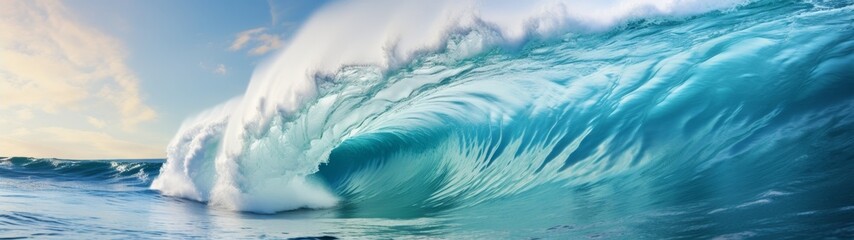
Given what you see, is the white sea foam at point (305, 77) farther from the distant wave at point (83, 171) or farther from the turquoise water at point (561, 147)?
the distant wave at point (83, 171)

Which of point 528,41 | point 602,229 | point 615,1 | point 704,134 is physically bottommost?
point 602,229

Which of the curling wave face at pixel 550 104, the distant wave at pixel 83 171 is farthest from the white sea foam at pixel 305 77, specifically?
the distant wave at pixel 83 171

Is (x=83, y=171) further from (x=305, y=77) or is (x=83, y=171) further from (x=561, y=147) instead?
(x=561, y=147)

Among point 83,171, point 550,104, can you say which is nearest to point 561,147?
point 550,104

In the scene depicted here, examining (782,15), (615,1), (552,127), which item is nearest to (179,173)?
(552,127)

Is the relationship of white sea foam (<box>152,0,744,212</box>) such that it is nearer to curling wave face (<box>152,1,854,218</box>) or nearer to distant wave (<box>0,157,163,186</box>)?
curling wave face (<box>152,1,854,218</box>)

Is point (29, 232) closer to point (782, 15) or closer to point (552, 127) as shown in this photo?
point (552, 127)

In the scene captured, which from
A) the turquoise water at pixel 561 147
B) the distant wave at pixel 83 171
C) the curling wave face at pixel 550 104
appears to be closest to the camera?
the turquoise water at pixel 561 147
